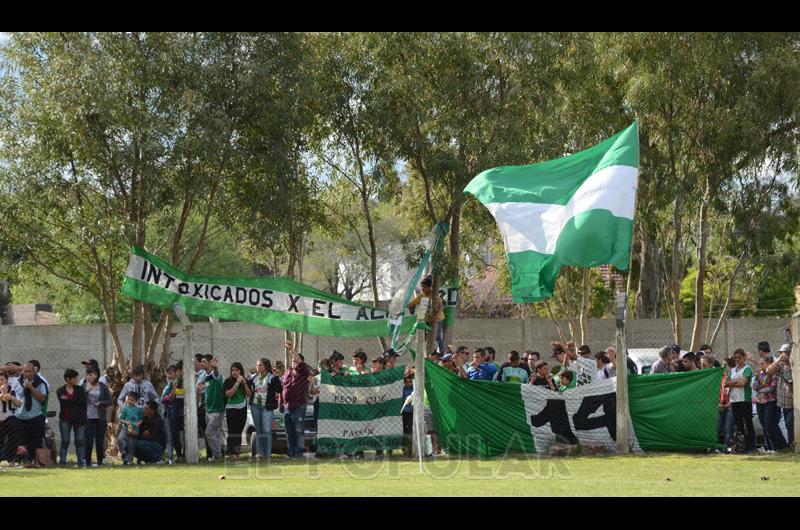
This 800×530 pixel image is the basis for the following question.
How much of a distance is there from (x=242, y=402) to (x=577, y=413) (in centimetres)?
565

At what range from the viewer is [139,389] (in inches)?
740

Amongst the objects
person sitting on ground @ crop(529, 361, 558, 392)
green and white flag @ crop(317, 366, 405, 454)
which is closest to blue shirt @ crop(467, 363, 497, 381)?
person sitting on ground @ crop(529, 361, 558, 392)

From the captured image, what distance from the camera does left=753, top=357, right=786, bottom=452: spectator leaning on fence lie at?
18.0 meters

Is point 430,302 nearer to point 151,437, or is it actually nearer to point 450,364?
point 450,364

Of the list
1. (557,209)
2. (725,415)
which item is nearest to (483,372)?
(725,415)

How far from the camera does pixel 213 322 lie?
28.2 meters

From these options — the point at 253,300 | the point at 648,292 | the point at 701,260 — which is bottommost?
the point at 253,300

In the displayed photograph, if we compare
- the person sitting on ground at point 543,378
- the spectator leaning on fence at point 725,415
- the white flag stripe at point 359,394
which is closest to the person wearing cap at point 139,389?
the white flag stripe at point 359,394

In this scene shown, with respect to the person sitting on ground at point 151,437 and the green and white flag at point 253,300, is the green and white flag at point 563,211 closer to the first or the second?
the green and white flag at point 253,300

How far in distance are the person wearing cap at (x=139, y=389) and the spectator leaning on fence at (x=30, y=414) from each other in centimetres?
131

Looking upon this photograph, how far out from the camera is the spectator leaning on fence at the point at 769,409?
709 inches

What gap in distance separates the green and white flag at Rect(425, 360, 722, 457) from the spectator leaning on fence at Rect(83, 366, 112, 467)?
18.4 feet

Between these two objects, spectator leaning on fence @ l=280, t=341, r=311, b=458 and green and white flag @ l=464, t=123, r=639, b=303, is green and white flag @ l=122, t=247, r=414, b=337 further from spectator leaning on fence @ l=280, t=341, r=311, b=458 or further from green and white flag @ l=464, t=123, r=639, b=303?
green and white flag @ l=464, t=123, r=639, b=303
